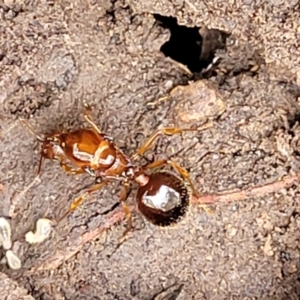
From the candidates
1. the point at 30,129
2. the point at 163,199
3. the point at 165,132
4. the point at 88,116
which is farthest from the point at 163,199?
the point at 30,129

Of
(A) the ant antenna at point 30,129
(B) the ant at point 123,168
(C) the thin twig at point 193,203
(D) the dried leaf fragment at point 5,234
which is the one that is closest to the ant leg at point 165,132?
(B) the ant at point 123,168

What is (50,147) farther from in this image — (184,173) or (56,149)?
(184,173)

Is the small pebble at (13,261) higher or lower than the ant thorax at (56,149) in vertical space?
lower

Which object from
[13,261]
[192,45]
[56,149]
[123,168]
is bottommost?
[13,261]

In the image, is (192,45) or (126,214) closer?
(126,214)

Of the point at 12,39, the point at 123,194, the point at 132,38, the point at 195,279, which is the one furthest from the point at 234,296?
the point at 12,39

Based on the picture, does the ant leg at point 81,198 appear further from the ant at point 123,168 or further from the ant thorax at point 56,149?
the ant thorax at point 56,149
